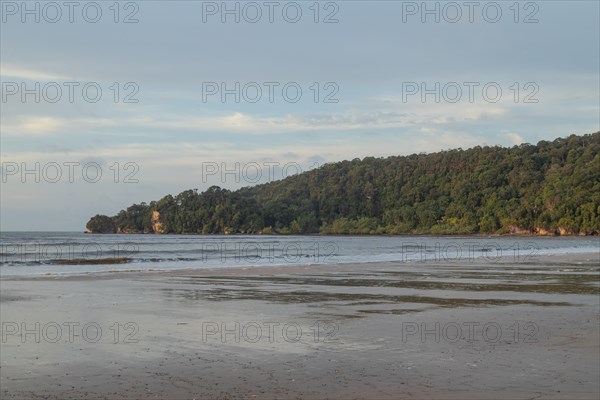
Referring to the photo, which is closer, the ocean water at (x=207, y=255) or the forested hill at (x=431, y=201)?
the ocean water at (x=207, y=255)

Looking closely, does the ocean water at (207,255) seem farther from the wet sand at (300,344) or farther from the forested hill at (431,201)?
the forested hill at (431,201)

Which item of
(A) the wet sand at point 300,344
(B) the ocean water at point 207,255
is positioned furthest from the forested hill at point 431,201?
(A) the wet sand at point 300,344

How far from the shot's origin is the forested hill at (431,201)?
15612cm

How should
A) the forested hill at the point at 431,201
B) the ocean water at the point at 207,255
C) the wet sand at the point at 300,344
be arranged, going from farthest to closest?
1. the forested hill at the point at 431,201
2. the ocean water at the point at 207,255
3. the wet sand at the point at 300,344

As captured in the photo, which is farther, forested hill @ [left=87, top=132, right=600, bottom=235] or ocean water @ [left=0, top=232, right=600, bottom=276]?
forested hill @ [left=87, top=132, right=600, bottom=235]

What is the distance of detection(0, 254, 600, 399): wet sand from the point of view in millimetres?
8398

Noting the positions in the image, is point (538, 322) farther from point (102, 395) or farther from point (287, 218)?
point (287, 218)

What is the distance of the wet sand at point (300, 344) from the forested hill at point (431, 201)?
141m

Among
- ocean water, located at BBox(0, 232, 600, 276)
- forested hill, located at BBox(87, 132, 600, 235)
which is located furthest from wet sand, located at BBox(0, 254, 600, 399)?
forested hill, located at BBox(87, 132, 600, 235)

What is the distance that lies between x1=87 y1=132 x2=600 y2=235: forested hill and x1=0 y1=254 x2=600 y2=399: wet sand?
5543 inches

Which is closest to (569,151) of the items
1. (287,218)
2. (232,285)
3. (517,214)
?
(517,214)

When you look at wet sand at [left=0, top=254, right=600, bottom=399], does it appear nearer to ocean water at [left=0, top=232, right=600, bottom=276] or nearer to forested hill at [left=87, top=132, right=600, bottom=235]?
ocean water at [left=0, top=232, right=600, bottom=276]

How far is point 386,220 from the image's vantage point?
18400 centimetres

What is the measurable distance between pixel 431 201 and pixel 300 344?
173077 mm
